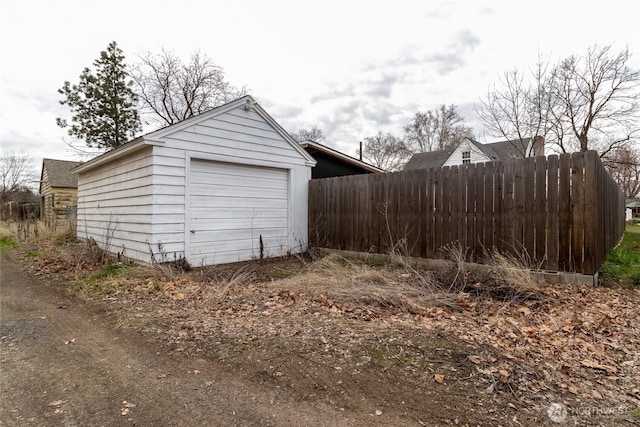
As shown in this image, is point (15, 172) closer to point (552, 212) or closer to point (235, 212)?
point (235, 212)

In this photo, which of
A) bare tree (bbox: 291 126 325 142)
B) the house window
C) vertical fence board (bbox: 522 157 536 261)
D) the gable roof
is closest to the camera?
vertical fence board (bbox: 522 157 536 261)

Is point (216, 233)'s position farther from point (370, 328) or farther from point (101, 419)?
point (101, 419)

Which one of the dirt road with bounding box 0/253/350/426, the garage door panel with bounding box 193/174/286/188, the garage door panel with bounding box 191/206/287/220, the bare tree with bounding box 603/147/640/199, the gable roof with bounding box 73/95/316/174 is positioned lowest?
the dirt road with bounding box 0/253/350/426

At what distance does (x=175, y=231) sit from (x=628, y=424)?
6.30 meters

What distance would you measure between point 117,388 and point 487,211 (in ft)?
18.1

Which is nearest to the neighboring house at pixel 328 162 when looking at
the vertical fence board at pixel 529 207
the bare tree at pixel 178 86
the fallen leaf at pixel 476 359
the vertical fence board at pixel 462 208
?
the vertical fence board at pixel 462 208

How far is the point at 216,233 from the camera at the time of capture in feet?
22.0

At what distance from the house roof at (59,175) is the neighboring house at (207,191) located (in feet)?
43.1

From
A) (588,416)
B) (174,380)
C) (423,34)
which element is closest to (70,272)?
(174,380)

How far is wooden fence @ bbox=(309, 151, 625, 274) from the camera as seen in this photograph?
4484mm

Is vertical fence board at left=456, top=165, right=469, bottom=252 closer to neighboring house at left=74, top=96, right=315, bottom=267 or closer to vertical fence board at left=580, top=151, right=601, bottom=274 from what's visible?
vertical fence board at left=580, top=151, right=601, bottom=274

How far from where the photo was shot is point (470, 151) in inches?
850

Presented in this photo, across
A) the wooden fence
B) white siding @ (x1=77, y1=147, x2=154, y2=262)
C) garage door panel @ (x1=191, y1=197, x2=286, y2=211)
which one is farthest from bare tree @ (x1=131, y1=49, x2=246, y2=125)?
the wooden fence

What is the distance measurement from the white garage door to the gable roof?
75 centimetres
